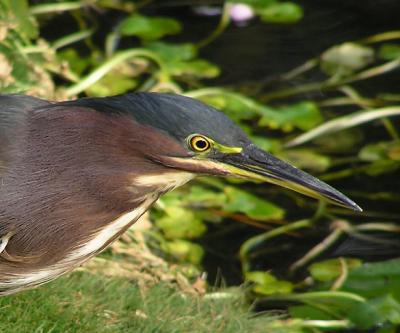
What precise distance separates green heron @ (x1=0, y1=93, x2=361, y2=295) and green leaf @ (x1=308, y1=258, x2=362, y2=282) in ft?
6.39

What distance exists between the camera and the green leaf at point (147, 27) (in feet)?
24.3

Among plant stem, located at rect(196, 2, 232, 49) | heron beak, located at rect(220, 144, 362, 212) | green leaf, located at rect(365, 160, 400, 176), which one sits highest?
heron beak, located at rect(220, 144, 362, 212)

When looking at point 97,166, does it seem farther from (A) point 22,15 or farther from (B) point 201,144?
(A) point 22,15

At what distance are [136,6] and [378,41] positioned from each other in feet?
5.79

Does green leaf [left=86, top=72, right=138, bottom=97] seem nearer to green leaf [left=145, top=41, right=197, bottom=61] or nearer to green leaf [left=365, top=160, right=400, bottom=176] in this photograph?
green leaf [left=145, top=41, right=197, bottom=61]

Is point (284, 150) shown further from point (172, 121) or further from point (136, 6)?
point (172, 121)

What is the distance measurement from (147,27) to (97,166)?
3.93 m

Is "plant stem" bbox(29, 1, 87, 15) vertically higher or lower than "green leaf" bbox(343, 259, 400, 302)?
higher

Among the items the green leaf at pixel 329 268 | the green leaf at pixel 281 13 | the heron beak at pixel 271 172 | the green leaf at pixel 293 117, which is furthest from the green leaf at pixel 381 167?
the heron beak at pixel 271 172

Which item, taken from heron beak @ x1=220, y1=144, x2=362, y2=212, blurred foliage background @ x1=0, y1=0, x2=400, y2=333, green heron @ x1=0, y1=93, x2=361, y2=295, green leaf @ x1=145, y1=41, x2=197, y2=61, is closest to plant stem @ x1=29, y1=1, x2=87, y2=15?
blurred foliage background @ x1=0, y1=0, x2=400, y2=333

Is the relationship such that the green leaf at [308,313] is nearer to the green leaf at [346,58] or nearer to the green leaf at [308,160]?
the green leaf at [308,160]

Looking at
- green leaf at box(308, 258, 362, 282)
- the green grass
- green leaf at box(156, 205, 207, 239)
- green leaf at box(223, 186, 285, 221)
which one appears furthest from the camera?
green leaf at box(223, 186, 285, 221)

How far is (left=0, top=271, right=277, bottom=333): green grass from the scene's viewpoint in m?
4.17

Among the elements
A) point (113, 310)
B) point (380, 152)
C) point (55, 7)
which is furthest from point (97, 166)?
point (55, 7)
